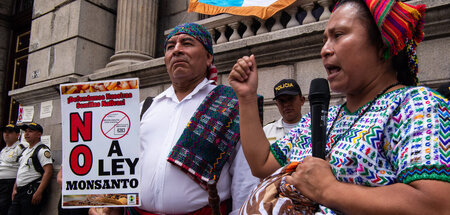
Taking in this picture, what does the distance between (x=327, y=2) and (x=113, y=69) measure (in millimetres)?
3874

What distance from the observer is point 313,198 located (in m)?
1.07

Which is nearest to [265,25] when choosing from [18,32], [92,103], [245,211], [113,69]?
[113,69]

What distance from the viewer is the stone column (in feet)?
21.4

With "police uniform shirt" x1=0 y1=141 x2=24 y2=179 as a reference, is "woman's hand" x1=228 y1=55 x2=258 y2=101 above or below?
above

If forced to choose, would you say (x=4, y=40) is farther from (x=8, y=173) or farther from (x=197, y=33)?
(x=197, y=33)

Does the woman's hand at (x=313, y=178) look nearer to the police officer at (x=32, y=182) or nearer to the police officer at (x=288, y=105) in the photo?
the police officer at (x=288, y=105)

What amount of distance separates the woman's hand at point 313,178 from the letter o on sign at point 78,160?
4.35ft

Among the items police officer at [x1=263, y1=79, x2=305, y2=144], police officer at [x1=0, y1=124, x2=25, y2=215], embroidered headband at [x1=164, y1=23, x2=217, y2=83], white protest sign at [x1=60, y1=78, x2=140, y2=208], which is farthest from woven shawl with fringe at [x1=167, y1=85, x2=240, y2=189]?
police officer at [x1=0, y1=124, x2=25, y2=215]

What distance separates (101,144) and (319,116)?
4.44 ft

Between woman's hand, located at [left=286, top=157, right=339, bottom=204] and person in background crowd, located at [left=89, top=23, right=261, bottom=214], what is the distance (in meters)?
0.86

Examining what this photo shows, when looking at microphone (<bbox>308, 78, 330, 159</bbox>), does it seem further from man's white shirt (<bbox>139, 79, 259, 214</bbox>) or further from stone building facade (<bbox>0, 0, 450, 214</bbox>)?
stone building facade (<bbox>0, 0, 450, 214</bbox>)

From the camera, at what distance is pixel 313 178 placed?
42.4 inches

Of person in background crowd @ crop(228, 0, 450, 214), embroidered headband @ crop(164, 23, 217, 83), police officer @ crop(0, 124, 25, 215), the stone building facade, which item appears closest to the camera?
person in background crowd @ crop(228, 0, 450, 214)

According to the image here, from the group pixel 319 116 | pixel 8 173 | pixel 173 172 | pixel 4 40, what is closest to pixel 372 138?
pixel 319 116
